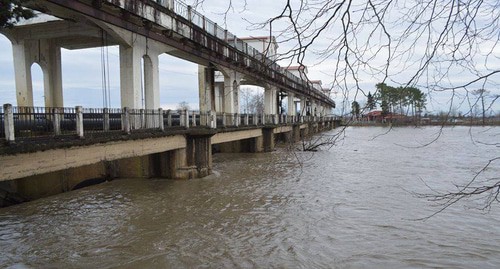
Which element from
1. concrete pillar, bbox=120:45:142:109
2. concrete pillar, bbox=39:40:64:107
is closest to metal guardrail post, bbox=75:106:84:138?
concrete pillar, bbox=120:45:142:109

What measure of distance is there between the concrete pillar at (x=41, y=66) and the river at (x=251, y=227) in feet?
23.3

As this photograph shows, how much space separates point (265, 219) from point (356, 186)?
19.5ft

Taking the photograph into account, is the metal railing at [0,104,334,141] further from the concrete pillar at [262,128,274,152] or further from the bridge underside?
the concrete pillar at [262,128,274,152]

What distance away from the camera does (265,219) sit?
994 centimetres

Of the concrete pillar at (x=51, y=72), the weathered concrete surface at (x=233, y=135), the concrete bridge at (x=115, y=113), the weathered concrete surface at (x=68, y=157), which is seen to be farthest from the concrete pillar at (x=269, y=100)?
the weathered concrete surface at (x=68, y=157)

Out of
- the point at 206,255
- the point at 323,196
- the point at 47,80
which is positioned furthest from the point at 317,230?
the point at 47,80

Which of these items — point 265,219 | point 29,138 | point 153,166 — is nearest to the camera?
point 29,138

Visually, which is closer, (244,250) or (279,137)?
(244,250)

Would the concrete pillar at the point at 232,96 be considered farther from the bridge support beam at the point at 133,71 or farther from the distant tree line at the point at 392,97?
the distant tree line at the point at 392,97

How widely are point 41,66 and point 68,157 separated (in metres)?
12.0

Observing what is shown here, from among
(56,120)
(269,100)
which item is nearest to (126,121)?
(56,120)

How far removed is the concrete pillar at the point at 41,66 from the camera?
1759 centimetres

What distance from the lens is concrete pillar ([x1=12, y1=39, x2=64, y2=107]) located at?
17.6 meters

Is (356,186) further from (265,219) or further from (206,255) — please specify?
(206,255)
